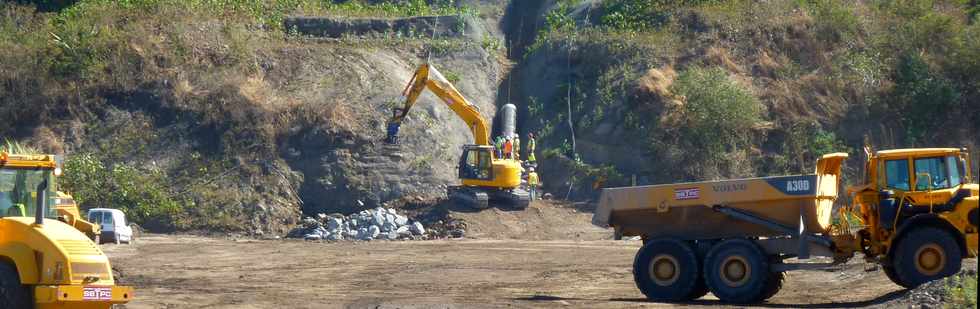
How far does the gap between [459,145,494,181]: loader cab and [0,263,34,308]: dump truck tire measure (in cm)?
2543

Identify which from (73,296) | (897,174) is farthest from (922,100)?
(73,296)

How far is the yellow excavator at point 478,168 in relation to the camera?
40.0 metres

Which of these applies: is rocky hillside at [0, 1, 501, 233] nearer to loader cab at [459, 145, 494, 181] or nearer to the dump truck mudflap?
loader cab at [459, 145, 494, 181]

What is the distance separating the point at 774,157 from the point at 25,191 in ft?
103

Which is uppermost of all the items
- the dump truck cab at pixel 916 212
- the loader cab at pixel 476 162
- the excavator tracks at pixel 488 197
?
the loader cab at pixel 476 162

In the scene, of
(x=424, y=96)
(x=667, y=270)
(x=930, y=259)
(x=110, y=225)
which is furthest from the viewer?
(x=424, y=96)

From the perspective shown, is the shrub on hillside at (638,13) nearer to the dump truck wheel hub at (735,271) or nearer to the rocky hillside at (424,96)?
the rocky hillside at (424,96)

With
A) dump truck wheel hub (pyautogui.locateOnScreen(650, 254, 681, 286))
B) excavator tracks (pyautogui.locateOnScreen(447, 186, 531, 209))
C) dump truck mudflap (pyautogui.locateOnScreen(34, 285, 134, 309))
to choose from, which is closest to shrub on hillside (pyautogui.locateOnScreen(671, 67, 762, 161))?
excavator tracks (pyautogui.locateOnScreen(447, 186, 531, 209))

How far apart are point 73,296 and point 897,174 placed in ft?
44.0

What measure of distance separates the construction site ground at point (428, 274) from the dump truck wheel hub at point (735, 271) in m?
0.55

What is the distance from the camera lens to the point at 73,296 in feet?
49.5

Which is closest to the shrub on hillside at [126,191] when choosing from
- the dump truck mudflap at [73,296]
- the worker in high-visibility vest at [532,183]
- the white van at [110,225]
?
the white van at [110,225]

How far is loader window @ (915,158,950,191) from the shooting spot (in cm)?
2048

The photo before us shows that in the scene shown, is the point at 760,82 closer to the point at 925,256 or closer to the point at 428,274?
the point at 428,274
